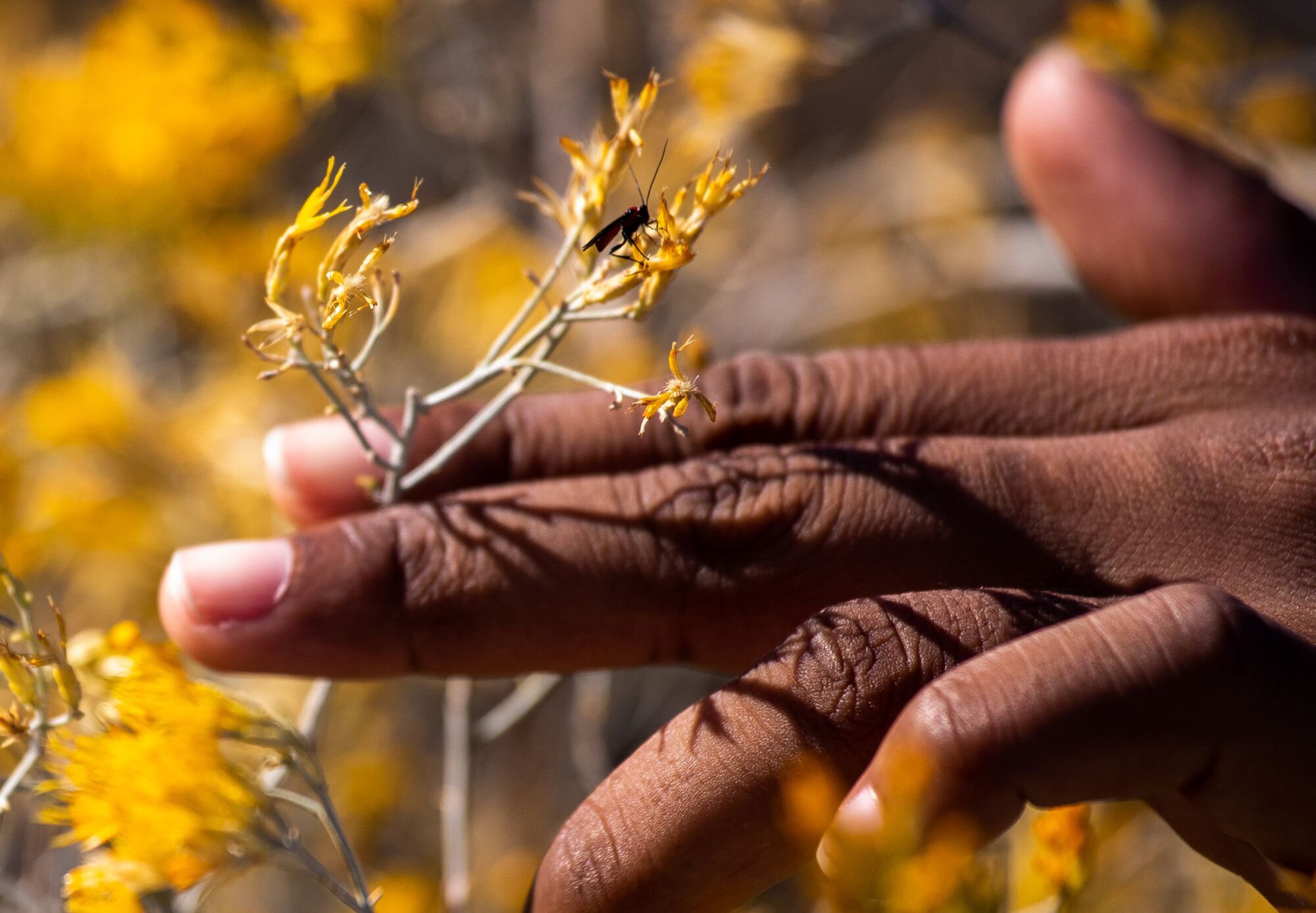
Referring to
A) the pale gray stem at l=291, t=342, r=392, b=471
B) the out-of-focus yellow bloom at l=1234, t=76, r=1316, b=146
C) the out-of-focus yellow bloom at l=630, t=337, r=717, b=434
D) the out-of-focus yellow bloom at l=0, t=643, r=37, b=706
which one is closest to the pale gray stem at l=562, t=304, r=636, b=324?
the out-of-focus yellow bloom at l=630, t=337, r=717, b=434

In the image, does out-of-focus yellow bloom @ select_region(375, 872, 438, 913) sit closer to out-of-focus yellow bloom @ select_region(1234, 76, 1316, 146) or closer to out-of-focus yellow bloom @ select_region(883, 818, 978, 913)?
out-of-focus yellow bloom @ select_region(883, 818, 978, 913)

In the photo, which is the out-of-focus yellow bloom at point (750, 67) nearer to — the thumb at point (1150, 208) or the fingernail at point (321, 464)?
the thumb at point (1150, 208)

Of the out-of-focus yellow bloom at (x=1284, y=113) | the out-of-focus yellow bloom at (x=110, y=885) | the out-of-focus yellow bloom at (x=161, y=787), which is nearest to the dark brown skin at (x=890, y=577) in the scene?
the out-of-focus yellow bloom at (x=161, y=787)

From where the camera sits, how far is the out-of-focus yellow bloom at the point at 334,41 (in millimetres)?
2010

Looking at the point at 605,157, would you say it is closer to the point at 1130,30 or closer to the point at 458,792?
the point at 458,792

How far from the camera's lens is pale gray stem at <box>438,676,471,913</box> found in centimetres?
153

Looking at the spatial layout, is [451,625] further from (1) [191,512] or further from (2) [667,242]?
(1) [191,512]

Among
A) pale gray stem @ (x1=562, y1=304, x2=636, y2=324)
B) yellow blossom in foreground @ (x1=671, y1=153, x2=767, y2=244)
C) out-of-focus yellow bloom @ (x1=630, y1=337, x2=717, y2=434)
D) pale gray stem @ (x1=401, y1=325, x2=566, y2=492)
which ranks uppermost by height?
yellow blossom in foreground @ (x1=671, y1=153, x2=767, y2=244)

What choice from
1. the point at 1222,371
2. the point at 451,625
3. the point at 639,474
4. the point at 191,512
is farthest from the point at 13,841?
the point at 1222,371

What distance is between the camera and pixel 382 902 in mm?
1985

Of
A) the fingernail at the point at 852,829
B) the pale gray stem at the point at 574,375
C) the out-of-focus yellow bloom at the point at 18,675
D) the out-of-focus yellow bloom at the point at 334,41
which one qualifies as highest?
the out-of-focus yellow bloom at the point at 334,41

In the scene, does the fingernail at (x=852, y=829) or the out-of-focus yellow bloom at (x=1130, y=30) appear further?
the out-of-focus yellow bloom at (x=1130, y=30)

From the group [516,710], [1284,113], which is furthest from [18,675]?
[1284,113]

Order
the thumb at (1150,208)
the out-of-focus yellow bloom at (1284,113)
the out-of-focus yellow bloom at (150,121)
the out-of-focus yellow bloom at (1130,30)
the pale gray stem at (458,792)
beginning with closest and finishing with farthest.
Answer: the pale gray stem at (458,792) < the thumb at (1150,208) < the out-of-focus yellow bloom at (1130,30) < the out-of-focus yellow bloom at (150,121) < the out-of-focus yellow bloom at (1284,113)
